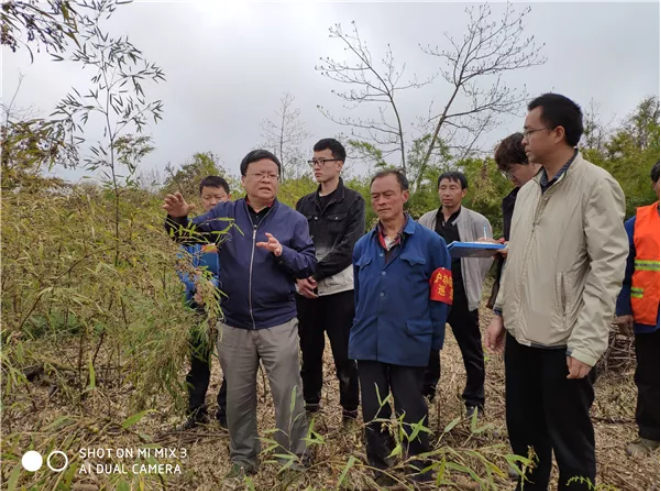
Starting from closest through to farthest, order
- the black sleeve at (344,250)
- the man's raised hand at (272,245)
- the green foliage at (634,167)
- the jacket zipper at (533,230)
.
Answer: the jacket zipper at (533,230) → the man's raised hand at (272,245) → the black sleeve at (344,250) → the green foliage at (634,167)

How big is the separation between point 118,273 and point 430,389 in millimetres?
2620

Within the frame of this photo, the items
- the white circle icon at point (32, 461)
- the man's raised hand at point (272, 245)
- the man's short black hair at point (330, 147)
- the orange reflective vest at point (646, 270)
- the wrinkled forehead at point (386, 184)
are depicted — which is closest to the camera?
the white circle icon at point (32, 461)

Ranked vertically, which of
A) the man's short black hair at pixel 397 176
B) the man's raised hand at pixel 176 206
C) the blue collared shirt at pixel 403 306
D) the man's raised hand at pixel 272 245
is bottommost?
the blue collared shirt at pixel 403 306

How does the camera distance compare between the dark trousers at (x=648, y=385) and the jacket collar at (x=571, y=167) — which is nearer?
the jacket collar at (x=571, y=167)

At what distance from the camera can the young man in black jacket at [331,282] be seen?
3.12 metres

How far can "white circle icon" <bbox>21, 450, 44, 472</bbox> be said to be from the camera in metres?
1.34

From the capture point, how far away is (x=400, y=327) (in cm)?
236

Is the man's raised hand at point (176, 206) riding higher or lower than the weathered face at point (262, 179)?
lower

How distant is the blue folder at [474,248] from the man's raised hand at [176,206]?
1544 mm

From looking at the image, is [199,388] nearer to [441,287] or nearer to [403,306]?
[403,306]

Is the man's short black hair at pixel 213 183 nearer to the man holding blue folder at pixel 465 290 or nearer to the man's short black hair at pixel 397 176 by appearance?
the man's short black hair at pixel 397 176

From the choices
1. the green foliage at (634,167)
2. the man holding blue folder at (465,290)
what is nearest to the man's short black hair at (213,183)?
the man holding blue folder at (465,290)

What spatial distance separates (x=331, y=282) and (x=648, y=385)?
2.21m

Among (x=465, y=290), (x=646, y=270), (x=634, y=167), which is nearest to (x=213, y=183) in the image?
(x=465, y=290)
